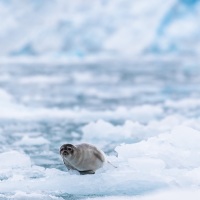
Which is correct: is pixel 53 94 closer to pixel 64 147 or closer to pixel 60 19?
pixel 64 147

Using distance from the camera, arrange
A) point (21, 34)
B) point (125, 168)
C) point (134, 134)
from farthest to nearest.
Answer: point (21, 34)
point (134, 134)
point (125, 168)

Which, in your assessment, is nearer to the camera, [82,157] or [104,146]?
[82,157]

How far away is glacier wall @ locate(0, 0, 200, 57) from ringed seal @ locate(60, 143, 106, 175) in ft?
83.6

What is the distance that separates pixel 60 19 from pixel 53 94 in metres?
19.9

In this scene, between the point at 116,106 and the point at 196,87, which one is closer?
the point at 116,106

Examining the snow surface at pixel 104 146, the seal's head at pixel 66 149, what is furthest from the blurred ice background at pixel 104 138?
the seal's head at pixel 66 149

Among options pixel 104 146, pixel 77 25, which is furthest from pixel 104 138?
pixel 77 25

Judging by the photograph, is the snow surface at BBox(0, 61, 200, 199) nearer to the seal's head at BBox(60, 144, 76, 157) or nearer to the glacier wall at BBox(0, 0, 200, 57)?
the seal's head at BBox(60, 144, 76, 157)

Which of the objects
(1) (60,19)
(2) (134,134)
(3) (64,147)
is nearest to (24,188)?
(3) (64,147)

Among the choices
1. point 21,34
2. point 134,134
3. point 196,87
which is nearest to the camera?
point 134,134

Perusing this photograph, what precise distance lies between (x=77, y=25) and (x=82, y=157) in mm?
28109

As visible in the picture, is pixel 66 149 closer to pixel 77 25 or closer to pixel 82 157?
pixel 82 157

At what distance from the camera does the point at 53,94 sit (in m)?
11.6

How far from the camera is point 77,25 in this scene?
31188 mm
